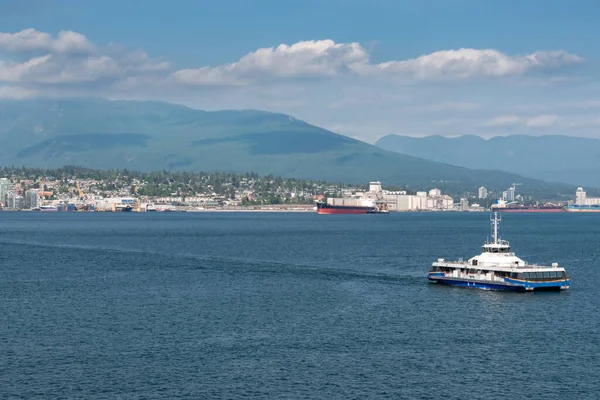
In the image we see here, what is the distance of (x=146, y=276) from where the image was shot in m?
98.3

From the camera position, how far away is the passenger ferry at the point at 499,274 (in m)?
84.0

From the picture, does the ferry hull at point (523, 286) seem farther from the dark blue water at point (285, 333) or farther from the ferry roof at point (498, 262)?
the dark blue water at point (285, 333)

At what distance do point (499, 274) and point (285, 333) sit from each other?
95.8 feet

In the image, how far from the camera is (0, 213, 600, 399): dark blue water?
166 ft

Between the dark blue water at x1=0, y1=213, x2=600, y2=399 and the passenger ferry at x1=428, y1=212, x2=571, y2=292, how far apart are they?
2.20 metres

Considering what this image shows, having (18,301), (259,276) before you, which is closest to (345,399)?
(18,301)

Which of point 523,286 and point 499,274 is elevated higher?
point 499,274

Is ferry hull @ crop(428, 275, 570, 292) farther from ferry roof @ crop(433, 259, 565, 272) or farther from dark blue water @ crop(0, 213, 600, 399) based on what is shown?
dark blue water @ crop(0, 213, 600, 399)

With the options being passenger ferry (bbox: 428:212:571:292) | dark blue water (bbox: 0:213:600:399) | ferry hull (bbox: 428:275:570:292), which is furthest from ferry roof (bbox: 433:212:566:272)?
dark blue water (bbox: 0:213:600:399)

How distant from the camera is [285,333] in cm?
6359

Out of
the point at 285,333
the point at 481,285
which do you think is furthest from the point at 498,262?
the point at 285,333

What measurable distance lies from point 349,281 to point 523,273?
1732 cm

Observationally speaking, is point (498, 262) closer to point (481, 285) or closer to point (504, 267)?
point (504, 267)

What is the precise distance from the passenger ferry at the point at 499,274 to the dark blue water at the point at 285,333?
2.20 m
